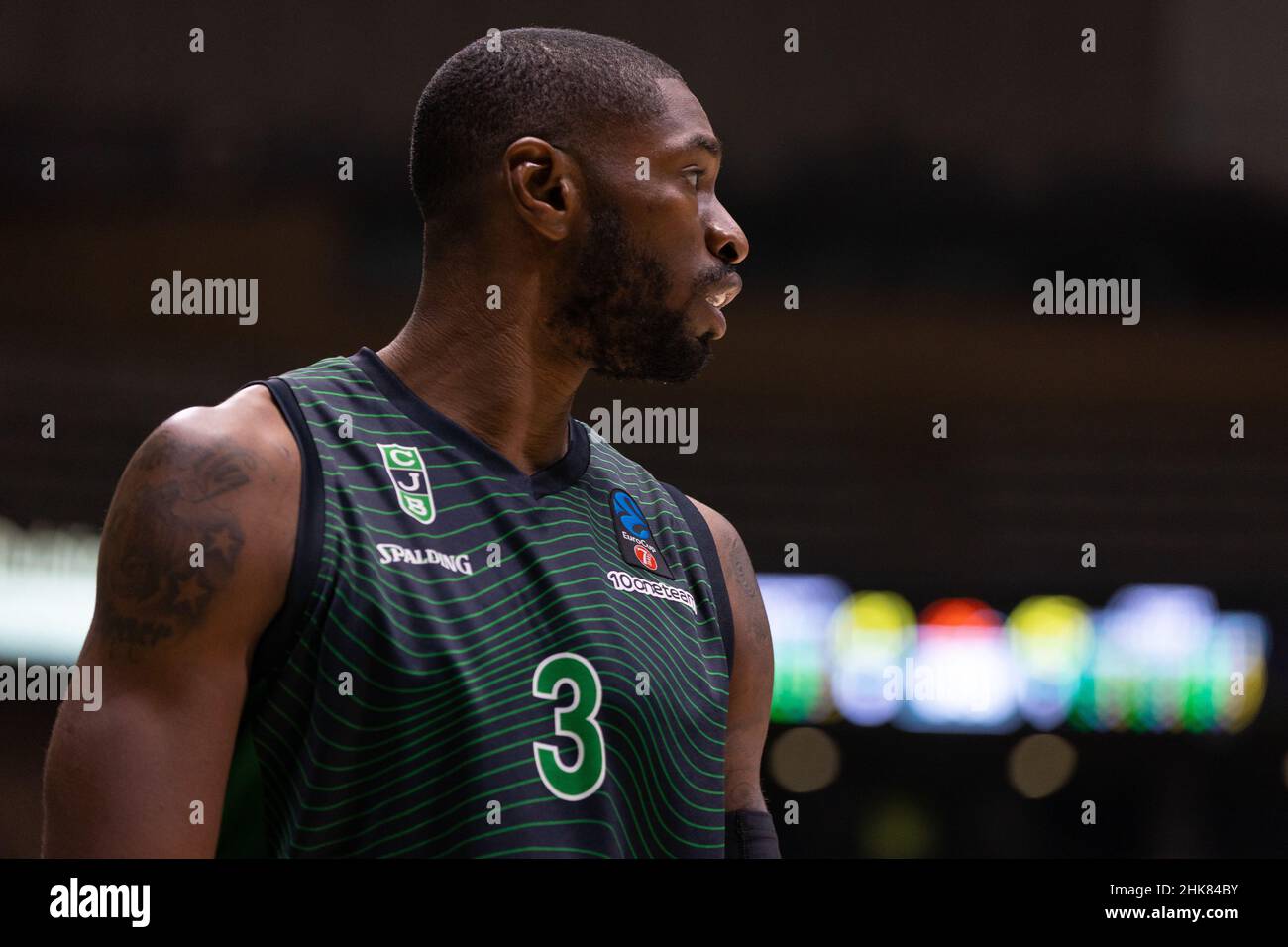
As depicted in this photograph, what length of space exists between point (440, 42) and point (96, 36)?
2.48 metres

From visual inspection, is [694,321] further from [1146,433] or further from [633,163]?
[1146,433]

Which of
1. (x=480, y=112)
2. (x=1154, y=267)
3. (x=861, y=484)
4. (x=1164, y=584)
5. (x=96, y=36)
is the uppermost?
(x=96, y=36)

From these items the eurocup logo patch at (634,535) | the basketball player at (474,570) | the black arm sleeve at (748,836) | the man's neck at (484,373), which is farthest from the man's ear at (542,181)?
the black arm sleeve at (748,836)

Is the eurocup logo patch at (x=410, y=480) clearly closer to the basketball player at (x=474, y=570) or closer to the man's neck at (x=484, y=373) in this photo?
the basketball player at (x=474, y=570)

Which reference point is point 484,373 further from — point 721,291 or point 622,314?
point 721,291

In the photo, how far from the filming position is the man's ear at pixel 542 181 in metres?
2.24

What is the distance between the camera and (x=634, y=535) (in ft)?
7.84

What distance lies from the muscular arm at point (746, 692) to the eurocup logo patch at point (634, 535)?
17 cm

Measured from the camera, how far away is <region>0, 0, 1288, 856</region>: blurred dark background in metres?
10.0

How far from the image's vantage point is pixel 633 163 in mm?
2258

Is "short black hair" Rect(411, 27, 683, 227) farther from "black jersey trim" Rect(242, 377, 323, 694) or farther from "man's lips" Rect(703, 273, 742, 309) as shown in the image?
"black jersey trim" Rect(242, 377, 323, 694)
